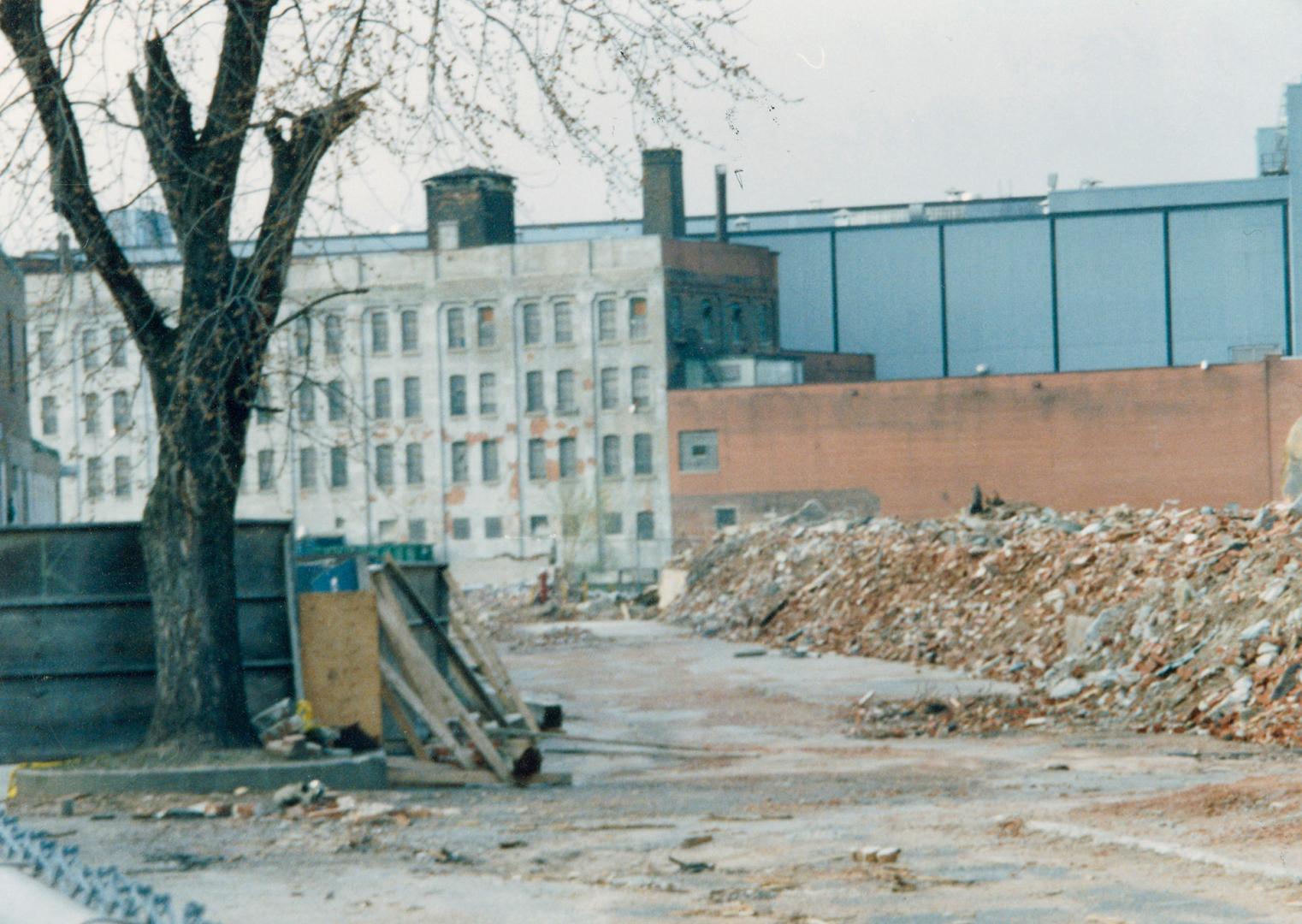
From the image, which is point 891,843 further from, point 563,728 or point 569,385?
point 569,385

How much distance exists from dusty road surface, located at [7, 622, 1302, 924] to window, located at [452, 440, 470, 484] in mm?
57590

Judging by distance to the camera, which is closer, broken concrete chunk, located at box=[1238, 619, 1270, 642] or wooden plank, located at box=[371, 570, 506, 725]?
wooden plank, located at box=[371, 570, 506, 725]

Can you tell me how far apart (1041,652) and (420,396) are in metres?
Answer: 53.9

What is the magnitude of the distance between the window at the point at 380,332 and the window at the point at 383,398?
1.44 m

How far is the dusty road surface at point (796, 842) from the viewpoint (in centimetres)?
727

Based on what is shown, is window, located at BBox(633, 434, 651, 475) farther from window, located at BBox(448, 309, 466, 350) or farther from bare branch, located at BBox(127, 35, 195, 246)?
bare branch, located at BBox(127, 35, 195, 246)

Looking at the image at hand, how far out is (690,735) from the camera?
1788 cm

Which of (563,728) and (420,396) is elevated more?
(420,396)

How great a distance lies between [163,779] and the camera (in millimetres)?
11516

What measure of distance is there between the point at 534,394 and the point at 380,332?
7.68 m

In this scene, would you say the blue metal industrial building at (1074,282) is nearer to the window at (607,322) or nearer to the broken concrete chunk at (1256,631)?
the window at (607,322)

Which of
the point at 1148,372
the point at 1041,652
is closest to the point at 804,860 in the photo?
the point at 1041,652

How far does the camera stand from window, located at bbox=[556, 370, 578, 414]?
72.4 m

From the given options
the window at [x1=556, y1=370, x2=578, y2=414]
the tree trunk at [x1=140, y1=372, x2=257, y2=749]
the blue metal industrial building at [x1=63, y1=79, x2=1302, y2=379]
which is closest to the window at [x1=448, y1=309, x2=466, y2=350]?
the window at [x1=556, y1=370, x2=578, y2=414]
